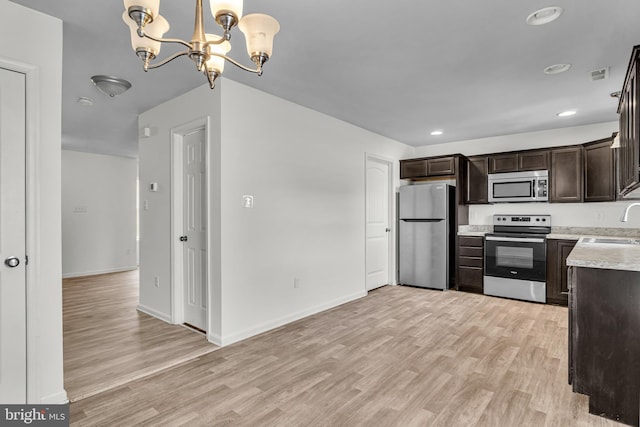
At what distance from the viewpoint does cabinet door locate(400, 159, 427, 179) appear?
5600mm

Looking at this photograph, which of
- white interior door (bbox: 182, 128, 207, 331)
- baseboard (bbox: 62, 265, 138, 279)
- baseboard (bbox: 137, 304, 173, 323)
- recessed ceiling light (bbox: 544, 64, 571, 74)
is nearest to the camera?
recessed ceiling light (bbox: 544, 64, 571, 74)

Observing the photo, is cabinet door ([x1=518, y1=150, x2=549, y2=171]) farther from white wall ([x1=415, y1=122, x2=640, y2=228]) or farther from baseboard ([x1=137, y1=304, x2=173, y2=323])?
baseboard ([x1=137, y1=304, x2=173, y2=323])

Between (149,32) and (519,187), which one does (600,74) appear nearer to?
(519,187)

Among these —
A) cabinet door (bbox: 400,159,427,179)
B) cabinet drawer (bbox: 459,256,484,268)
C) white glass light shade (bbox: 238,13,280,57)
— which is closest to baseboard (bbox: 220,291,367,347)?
cabinet drawer (bbox: 459,256,484,268)

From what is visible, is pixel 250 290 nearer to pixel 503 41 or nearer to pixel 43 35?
pixel 43 35

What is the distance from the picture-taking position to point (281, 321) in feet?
11.7

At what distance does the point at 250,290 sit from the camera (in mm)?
3287

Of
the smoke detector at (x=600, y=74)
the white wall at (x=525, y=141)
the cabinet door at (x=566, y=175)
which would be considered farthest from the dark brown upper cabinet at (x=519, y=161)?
the smoke detector at (x=600, y=74)

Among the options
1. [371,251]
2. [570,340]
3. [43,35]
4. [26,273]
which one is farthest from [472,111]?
[26,273]

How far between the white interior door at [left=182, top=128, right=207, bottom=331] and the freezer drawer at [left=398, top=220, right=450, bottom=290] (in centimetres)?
342

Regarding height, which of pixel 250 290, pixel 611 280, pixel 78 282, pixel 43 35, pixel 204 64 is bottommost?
pixel 78 282

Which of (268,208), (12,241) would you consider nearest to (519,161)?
(268,208)

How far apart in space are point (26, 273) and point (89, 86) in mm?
2134

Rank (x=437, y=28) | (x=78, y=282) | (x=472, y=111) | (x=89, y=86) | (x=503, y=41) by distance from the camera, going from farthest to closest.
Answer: (x=78, y=282) → (x=472, y=111) → (x=89, y=86) → (x=503, y=41) → (x=437, y=28)
